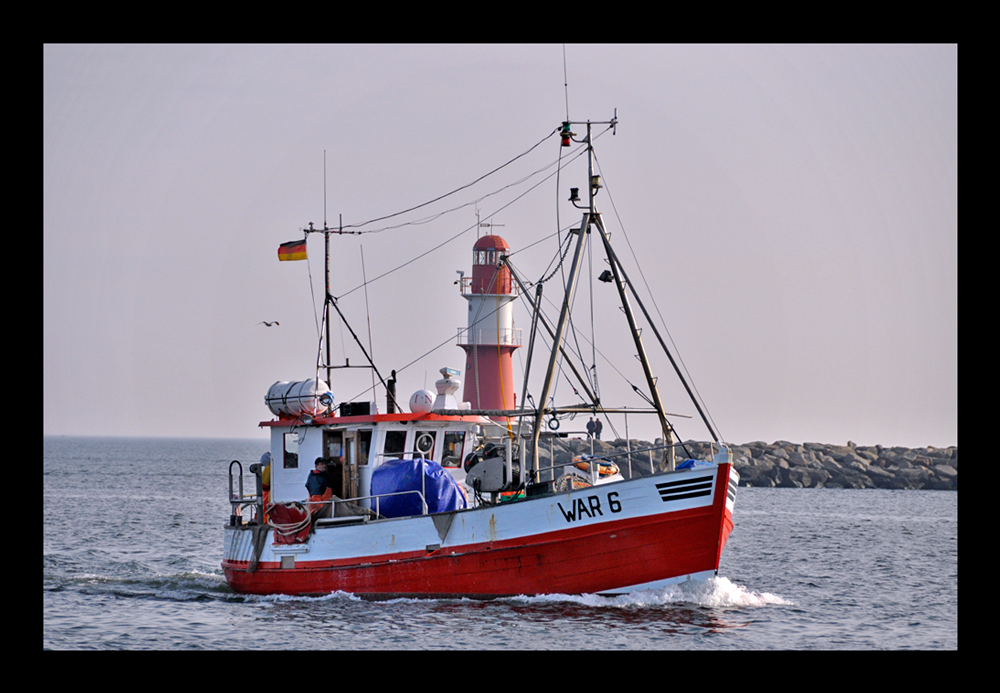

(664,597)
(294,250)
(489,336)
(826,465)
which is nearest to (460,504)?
(664,597)

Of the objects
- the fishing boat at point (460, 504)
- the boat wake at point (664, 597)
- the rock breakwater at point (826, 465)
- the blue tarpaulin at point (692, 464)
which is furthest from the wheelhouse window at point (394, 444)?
the rock breakwater at point (826, 465)

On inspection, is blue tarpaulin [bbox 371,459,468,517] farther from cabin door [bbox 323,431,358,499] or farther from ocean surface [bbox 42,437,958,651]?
ocean surface [bbox 42,437,958,651]

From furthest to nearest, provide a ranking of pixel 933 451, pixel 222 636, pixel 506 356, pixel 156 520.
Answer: pixel 933 451 < pixel 156 520 < pixel 506 356 < pixel 222 636

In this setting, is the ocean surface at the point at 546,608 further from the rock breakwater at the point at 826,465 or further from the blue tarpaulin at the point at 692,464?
the rock breakwater at the point at 826,465

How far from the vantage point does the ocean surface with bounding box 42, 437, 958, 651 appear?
18.2 metres

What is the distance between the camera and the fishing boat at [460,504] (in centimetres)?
1966

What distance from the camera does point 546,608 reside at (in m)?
19.7

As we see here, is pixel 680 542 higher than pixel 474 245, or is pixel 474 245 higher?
pixel 474 245

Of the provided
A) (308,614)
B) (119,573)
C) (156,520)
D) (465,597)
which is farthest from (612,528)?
(156,520)

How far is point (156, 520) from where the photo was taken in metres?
46.4

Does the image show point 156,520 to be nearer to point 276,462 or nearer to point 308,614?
point 276,462

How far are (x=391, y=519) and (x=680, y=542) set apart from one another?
17.4ft

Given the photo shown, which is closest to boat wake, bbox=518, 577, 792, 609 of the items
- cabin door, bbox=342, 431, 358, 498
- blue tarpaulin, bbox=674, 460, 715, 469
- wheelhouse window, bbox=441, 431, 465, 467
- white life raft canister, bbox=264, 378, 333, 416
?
blue tarpaulin, bbox=674, 460, 715, 469
